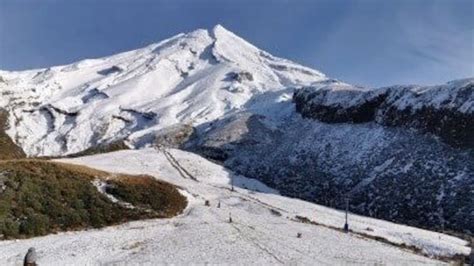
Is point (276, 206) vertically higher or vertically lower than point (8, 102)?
lower

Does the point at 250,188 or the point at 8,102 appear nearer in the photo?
the point at 250,188

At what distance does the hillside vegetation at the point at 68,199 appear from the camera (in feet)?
173

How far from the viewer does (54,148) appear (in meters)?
170

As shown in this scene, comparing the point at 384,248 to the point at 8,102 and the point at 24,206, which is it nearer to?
the point at 24,206

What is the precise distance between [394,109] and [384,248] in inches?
2186

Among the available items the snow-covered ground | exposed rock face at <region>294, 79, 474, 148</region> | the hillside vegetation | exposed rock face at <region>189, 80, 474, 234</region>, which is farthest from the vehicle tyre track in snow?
exposed rock face at <region>294, 79, 474, 148</region>

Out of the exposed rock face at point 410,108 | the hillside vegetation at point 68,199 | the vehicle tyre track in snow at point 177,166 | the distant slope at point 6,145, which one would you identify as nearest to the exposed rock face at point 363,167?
the exposed rock face at point 410,108

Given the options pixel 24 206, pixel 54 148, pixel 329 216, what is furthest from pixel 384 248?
pixel 54 148

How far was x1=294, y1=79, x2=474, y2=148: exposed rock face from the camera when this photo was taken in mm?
82562

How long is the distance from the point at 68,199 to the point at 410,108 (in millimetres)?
52567

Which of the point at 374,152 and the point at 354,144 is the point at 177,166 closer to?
the point at 354,144

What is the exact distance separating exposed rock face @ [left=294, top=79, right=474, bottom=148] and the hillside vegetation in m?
35.0

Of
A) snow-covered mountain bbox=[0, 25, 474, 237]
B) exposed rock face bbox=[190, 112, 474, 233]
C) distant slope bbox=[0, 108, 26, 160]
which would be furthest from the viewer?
distant slope bbox=[0, 108, 26, 160]

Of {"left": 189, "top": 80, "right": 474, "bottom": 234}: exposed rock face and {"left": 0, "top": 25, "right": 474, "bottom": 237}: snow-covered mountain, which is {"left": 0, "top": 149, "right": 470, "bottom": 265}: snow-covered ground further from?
{"left": 0, "top": 25, "right": 474, "bottom": 237}: snow-covered mountain
